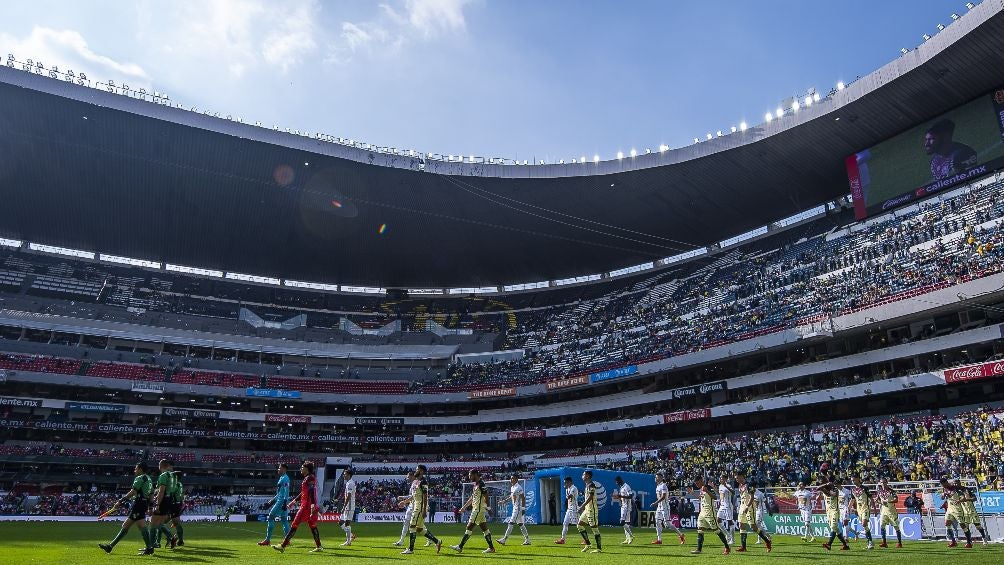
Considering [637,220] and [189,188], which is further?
[637,220]

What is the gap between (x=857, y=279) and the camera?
4122 cm

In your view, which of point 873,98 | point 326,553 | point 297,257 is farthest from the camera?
point 297,257

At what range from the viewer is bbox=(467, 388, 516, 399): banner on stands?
55844 millimetres

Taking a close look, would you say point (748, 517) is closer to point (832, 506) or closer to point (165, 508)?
point (832, 506)

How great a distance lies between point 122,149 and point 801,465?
A: 4774cm

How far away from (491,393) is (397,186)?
19013 millimetres

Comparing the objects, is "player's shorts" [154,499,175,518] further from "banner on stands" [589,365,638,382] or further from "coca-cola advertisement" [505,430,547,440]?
"coca-cola advertisement" [505,430,547,440]

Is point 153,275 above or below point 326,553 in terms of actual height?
above

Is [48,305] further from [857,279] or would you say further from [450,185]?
[857,279]

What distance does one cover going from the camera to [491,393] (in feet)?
185

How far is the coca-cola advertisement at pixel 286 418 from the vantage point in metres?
56.5

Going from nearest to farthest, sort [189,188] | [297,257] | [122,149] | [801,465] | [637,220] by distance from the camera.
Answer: [801,465]
[122,149]
[189,188]
[637,220]
[297,257]

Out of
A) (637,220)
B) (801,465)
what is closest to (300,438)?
(637,220)

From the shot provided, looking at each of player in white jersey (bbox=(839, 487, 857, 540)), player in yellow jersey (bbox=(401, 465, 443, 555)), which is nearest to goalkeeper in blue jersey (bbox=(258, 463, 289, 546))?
player in yellow jersey (bbox=(401, 465, 443, 555))
